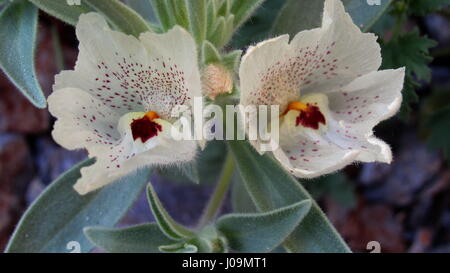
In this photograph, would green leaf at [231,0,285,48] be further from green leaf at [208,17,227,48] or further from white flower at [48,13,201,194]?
white flower at [48,13,201,194]

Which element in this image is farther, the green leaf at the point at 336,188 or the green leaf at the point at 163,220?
the green leaf at the point at 336,188

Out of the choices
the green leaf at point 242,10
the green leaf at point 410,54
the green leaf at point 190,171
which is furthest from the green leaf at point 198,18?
the green leaf at point 410,54

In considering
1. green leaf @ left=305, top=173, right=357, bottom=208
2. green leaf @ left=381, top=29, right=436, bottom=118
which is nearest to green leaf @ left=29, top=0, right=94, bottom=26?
green leaf @ left=381, top=29, right=436, bottom=118

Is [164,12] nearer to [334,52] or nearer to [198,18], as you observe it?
[198,18]

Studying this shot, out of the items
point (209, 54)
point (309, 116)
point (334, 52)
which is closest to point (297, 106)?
point (309, 116)

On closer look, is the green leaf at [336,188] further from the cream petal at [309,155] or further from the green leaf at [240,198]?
the cream petal at [309,155]

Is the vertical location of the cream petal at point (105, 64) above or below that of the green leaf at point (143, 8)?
above
